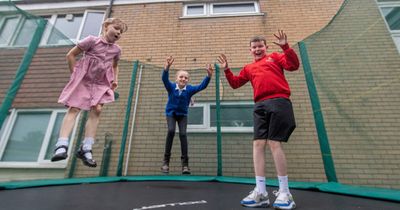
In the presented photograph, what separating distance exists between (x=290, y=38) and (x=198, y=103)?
2655mm

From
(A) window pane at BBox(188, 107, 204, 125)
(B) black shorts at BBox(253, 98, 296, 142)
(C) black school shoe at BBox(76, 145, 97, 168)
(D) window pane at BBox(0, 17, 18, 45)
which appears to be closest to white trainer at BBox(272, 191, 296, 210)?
(B) black shorts at BBox(253, 98, 296, 142)

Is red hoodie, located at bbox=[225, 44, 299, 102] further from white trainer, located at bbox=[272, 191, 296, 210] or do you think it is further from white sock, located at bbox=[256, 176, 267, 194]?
white trainer, located at bbox=[272, 191, 296, 210]

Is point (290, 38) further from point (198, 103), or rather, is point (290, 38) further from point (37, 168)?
point (37, 168)

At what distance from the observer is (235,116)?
333 cm

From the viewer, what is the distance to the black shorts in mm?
1571

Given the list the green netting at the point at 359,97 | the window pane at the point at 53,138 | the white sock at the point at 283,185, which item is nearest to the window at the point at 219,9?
the green netting at the point at 359,97

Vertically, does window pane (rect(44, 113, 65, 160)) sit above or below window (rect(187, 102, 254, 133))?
below

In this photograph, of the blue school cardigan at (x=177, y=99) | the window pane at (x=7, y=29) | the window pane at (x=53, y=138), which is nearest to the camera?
the window pane at (x=7, y=29)

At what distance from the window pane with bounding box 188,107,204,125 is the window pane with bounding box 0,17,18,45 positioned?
7.56 ft

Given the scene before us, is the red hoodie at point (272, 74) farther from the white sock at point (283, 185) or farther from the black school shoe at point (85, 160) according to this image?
the black school shoe at point (85, 160)

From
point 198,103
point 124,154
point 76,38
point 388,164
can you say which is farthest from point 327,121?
point 76,38

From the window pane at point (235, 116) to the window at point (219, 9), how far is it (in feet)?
9.30

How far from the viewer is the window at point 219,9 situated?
17.6 feet

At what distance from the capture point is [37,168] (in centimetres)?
293
